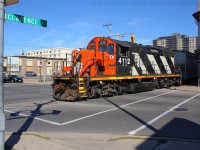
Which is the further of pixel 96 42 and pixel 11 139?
pixel 96 42

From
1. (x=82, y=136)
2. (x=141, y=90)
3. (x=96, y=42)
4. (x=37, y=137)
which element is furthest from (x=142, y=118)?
(x=141, y=90)

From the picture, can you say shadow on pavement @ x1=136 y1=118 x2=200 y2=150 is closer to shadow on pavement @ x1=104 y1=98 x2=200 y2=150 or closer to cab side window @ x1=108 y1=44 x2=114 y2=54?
shadow on pavement @ x1=104 y1=98 x2=200 y2=150

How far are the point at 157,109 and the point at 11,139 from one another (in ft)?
27.0

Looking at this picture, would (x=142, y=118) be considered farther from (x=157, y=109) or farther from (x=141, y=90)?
(x=141, y=90)

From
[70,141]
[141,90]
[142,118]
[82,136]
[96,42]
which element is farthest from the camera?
[141,90]

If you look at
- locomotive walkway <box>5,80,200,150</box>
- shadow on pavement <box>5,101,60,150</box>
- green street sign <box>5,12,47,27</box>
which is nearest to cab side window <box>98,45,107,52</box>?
shadow on pavement <box>5,101,60,150</box>

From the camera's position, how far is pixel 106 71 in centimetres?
1984

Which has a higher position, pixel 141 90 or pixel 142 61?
pixel 142 61

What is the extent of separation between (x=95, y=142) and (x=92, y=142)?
0.08 metres

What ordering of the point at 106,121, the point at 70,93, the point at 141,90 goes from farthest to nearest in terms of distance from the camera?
1. the point at 141,90
2. the point at 70,93
3. the point at 106,121

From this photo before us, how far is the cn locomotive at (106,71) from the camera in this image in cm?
1808

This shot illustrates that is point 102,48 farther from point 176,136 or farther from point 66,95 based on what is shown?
point 176,136

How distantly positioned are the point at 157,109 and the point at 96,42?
7.88 m

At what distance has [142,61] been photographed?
24.4 m
